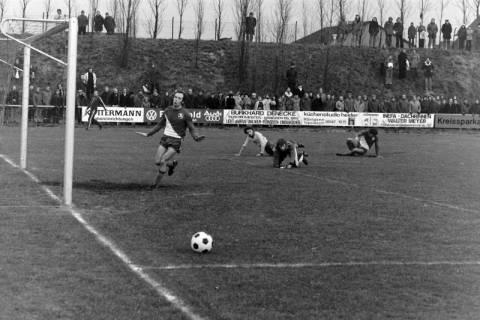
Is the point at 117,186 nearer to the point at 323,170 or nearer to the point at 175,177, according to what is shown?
the point at 175,177

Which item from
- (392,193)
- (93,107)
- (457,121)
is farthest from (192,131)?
(457,121)

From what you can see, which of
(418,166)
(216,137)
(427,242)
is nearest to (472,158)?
(418,166)

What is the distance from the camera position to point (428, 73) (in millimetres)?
53906

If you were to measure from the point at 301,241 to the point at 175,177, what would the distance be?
7789mm

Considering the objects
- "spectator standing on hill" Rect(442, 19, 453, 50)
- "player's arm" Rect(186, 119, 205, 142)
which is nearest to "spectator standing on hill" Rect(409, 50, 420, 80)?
"spectator standing on hill" Rect(442, 19, 453, 50)

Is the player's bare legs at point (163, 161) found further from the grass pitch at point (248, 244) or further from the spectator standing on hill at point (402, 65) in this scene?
the spectator standing on hill at point (402, 65)

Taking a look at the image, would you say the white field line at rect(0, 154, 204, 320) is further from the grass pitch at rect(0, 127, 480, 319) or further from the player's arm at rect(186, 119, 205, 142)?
the player's arm at rect(186, 119, 205, 142)

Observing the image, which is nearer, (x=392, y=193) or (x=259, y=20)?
(x=392, y=193)

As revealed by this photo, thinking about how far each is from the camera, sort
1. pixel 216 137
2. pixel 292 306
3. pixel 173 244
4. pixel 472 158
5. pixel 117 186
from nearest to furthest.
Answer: pixel 292 306 < pixel 173 244 < pixel 117 186 < pixel 472 158 < pixel 216 137

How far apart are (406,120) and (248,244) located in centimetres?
3780

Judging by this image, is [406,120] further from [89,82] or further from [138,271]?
[138,271]

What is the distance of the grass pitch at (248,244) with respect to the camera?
676cm

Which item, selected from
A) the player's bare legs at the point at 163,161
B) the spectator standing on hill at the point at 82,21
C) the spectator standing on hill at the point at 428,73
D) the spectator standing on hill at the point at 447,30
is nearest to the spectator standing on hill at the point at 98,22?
the spectator standing on hill at the point at 82,21

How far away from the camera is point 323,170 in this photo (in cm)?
1992
